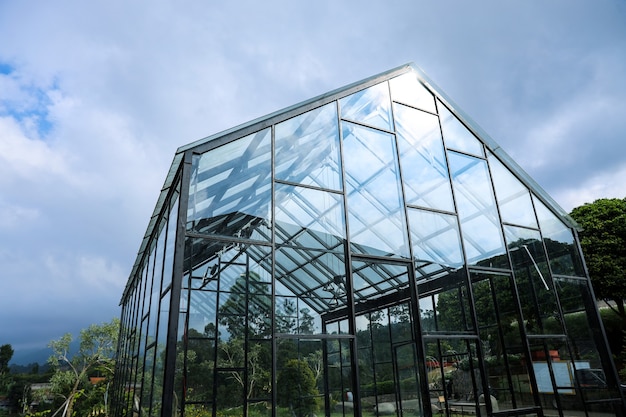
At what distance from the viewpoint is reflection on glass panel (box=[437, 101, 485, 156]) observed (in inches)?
316

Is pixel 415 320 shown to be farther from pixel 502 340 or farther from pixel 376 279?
pixel 502 340

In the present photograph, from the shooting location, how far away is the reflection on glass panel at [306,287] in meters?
5.71

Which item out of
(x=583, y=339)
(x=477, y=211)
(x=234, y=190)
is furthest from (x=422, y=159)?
(x=583, y=339)

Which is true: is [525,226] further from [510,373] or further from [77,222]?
[77,222]

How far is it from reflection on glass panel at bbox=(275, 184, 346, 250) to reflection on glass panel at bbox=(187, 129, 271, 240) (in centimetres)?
23

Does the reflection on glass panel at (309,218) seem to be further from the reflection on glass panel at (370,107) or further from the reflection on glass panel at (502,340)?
the reflection on glass panel at (502,340)

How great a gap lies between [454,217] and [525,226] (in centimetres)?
184

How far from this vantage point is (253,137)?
6.08 m

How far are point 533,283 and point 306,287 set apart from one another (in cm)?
425

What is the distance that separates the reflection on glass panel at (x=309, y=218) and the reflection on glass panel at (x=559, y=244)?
4.69 m

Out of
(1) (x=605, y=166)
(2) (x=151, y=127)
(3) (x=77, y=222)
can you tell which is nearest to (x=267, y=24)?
(2) (x=151, y=127)

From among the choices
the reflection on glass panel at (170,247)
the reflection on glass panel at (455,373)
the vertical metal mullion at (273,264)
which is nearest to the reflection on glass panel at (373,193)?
the vertical metal mullion at (273,264)

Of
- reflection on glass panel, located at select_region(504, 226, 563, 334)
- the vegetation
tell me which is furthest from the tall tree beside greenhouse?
reflection on glass panel, located at select_region(504, 226, 563, 334)

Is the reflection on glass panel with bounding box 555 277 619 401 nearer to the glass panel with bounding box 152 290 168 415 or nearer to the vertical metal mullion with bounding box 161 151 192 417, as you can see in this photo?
the vertical metal mullion with bounding box 161 151 192 417
